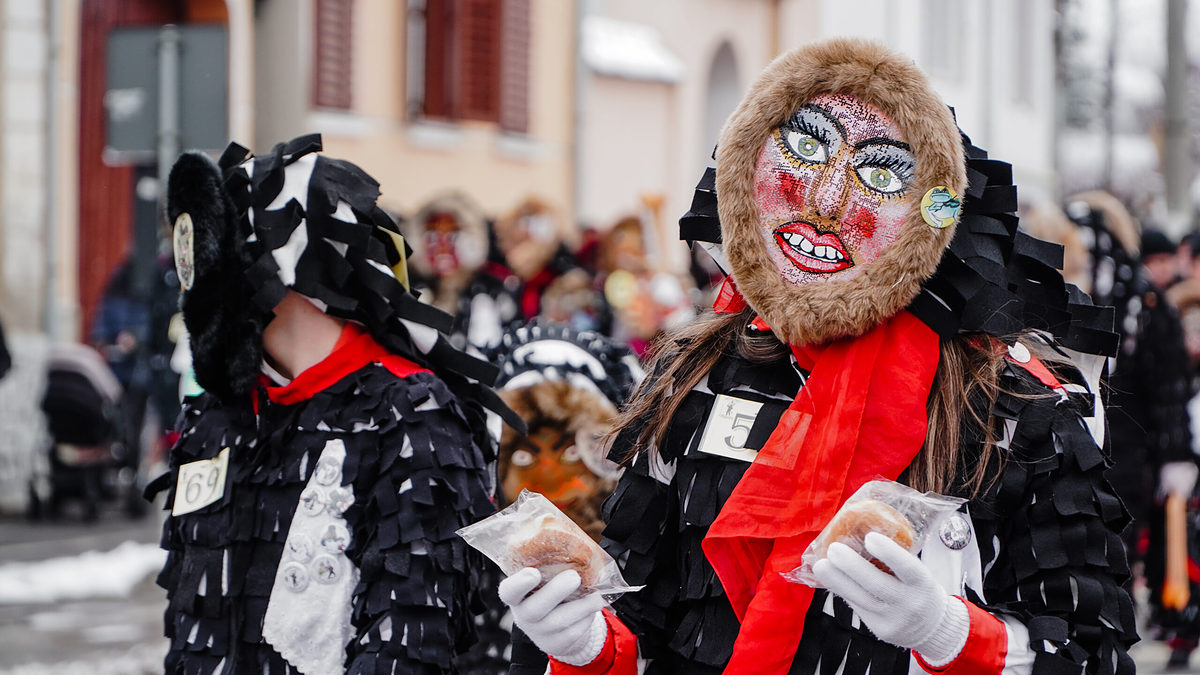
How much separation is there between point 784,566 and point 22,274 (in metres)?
9.99

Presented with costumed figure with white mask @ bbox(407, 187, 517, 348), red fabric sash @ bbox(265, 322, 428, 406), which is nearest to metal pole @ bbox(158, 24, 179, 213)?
costumed figure with white mask @ bbox(407, 187, 517, 348)

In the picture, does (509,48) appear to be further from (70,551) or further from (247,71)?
(70,551)

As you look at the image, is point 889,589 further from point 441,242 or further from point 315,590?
point 441,242

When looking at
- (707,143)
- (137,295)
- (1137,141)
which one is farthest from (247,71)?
(1137,141)

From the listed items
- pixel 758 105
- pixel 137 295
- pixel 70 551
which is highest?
pixel 758 105

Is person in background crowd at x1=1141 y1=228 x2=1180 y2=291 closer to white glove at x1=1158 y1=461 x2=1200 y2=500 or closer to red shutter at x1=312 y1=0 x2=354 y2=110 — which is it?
white glove at x1=1158 y1=461 x2=1200 y2=500

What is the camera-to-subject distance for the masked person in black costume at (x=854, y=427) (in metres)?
2.22

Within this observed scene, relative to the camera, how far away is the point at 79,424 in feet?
35.9

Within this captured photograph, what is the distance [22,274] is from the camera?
442 inches

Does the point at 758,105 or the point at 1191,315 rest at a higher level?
the point at 758,105

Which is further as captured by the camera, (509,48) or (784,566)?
(509,48)

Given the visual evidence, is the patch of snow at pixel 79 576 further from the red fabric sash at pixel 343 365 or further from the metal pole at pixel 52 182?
the red fabric sash at pixel 343 365

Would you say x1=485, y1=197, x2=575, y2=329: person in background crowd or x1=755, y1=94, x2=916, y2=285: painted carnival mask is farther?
x1=485, y1=197, x2=575, y2=329: person in background crowd

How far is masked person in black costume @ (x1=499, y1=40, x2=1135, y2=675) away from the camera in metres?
2.22
